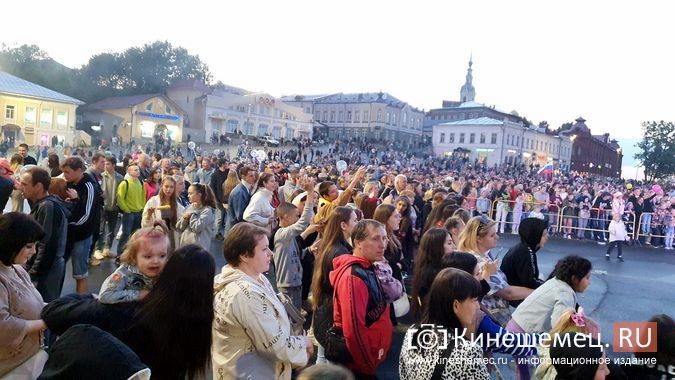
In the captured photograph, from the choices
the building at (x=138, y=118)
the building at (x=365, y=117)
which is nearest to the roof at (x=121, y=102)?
the building at (x=138, y=118)

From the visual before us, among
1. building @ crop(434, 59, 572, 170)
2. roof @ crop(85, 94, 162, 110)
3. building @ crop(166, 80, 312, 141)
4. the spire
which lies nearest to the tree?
building @ crop(434, 59, 572, 170)

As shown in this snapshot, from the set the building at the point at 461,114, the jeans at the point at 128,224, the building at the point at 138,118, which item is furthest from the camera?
the building at the point at 461,114

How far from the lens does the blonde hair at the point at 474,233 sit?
505 centimetres

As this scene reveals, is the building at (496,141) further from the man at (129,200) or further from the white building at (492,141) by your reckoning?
the man at (129,200)

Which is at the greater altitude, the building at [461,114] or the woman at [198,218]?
the building at [461,114]

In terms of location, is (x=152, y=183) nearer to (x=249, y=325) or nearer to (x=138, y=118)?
(x=249, y=325)

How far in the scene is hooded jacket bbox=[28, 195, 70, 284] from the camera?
4633mm

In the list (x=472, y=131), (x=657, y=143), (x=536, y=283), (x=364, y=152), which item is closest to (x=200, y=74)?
(x=364, y=152)

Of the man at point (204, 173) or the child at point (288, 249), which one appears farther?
the man at point (204, 173)

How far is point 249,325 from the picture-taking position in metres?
2.88

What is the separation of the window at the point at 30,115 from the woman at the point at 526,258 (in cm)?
5446

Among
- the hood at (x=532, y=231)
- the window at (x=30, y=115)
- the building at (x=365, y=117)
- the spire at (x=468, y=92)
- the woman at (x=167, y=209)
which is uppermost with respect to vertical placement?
the spire at (x=468, y=92)

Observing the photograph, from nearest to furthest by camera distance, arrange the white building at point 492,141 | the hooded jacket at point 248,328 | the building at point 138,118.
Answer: the hooded jacket at point 248,328 < the building at point 138,118 < the white building at point 492,141

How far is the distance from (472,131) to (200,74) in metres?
46.5
